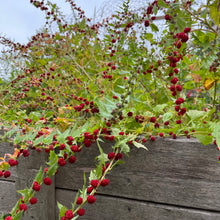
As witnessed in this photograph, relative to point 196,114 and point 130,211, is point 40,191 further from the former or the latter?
point 196,114

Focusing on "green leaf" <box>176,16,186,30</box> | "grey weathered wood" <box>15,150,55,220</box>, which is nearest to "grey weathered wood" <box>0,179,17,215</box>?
"grey weathered wood" <box>15,150,55,220</box>

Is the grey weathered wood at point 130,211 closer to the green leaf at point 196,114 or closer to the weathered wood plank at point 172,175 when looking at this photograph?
the weathered wood plank at point 172,175

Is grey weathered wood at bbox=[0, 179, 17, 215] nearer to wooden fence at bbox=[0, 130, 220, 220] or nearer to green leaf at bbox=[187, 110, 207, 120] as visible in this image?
wooden fence at bbox=[0, 130, 220, 220]

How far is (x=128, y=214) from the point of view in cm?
72

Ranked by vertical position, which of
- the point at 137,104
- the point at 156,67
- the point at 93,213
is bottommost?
the point at 93,213

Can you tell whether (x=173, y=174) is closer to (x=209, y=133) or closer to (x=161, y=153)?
(x=161, y=153)

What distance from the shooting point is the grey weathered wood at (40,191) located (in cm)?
78

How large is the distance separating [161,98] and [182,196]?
0.36 metres

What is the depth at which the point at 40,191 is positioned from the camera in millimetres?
787

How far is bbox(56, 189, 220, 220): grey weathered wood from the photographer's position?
2.20ft

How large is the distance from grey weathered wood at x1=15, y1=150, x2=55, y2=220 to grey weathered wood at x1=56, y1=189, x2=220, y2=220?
44 millimetres

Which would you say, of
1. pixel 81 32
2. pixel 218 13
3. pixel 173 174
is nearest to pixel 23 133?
pixel 173 174

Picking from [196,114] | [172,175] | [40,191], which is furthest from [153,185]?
[40,191]

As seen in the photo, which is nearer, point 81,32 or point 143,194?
point 143,194
